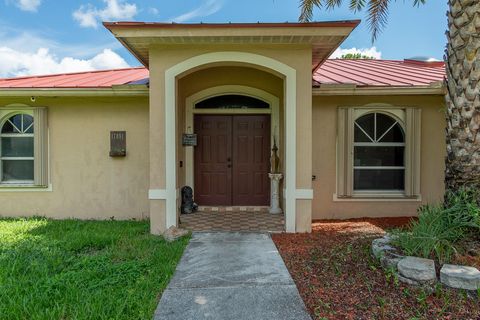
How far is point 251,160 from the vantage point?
8.70 metres

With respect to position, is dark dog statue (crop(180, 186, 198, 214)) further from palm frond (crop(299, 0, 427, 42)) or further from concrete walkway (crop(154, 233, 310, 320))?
palm frond (crop(299, 0, 427, 42))

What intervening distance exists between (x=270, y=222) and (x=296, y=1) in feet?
16.1

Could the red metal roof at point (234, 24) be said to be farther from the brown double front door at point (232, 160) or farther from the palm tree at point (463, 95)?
the brown double front door at point (232, 160)

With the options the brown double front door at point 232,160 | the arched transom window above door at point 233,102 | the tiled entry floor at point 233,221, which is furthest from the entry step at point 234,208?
the arched transom window above door at point 233,102

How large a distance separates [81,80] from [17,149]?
7.54 ft

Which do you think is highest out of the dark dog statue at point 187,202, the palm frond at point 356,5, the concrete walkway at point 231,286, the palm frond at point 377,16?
the palm frond at point 356,5

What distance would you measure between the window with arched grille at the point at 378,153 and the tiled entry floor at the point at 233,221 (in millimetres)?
2269

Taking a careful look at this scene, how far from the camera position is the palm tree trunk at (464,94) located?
4266 mm

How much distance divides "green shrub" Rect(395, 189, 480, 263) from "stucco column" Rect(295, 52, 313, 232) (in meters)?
2.13

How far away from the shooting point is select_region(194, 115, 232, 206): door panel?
8633 mm

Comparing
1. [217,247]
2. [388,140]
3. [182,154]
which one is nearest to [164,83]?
[182,154]

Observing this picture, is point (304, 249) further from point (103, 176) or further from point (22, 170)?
point (22, 170)

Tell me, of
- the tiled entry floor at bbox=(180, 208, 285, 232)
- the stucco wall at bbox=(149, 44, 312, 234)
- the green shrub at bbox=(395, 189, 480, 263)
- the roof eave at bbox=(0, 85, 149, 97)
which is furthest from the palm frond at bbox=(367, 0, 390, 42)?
the roof eave at bbox=(0, 85, 149, 97)

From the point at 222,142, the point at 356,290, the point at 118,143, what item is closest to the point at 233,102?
the point at 222,142
